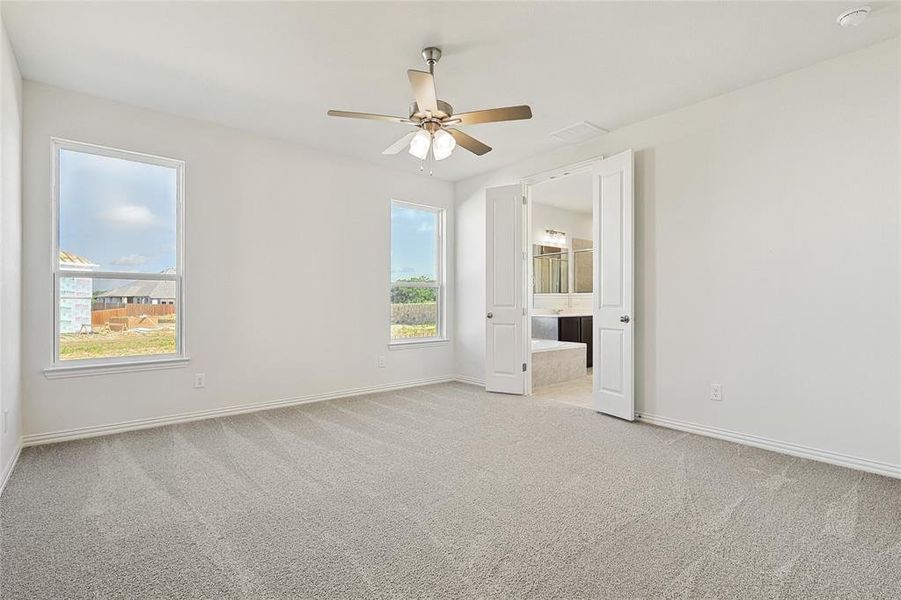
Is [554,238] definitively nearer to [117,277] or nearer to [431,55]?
[431,55]

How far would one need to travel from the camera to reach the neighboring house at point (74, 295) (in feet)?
11.0

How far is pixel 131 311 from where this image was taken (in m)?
3.65

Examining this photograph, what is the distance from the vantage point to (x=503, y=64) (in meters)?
2.96

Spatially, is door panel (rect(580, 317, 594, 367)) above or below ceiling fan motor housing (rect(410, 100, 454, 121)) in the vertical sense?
below

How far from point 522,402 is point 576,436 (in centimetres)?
118

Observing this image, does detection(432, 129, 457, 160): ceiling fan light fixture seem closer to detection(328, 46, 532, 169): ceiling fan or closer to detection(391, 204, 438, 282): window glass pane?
detection(328, 46, 532, 169): ceiling fan

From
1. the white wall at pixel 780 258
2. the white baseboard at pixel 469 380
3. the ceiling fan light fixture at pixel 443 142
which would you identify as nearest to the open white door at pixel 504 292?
the white baseboard at pixel 469 380

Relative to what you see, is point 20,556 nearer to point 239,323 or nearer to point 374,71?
point 239,323

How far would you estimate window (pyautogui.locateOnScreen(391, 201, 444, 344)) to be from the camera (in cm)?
540

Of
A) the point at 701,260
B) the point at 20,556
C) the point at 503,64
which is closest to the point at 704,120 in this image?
the point at 701,260

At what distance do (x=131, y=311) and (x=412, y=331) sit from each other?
2903mm

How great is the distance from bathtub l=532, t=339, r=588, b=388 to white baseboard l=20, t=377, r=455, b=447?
4.93ft

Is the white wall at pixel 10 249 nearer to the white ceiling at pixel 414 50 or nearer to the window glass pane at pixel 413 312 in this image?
the white ceiling at pixel 414 50

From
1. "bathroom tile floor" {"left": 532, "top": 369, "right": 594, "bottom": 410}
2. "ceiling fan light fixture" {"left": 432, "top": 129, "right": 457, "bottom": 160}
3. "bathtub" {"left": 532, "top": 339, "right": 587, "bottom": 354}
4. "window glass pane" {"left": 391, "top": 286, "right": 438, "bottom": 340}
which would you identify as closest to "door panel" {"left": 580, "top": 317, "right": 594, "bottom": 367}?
"bathtub" {"left": 532, "top": 339, "right": 587, "bottom": 354}
